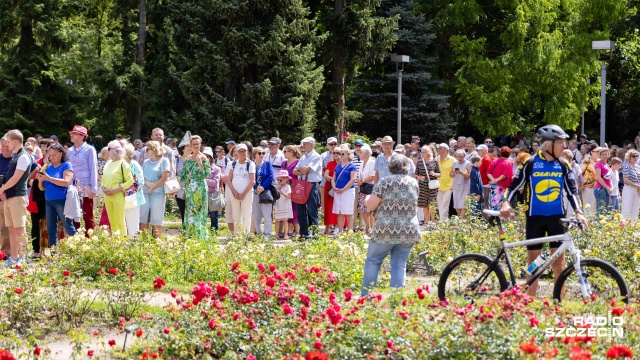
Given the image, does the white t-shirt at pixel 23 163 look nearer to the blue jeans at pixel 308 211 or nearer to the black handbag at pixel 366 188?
the blue jeans at pixel 308 211

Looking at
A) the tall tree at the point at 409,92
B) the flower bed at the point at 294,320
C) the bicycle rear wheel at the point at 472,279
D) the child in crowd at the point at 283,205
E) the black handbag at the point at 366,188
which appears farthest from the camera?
the tall tree at the point at 409,92

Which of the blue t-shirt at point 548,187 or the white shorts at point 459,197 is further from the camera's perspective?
the white shorts at point 459,197

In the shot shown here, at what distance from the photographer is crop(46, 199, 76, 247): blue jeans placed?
44.7 feet

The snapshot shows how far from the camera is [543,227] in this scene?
8.91 m

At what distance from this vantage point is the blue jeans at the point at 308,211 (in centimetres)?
1683

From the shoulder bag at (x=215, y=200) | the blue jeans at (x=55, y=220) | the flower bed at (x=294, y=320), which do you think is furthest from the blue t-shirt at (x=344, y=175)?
the flower bed at (x=294, y=320)

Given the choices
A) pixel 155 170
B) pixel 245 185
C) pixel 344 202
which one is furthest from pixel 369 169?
pixel 155 170

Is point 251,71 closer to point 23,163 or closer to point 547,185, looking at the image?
point 23,163

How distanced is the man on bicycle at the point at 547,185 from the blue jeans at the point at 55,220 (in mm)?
7091

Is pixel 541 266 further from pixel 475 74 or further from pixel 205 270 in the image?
pixel 475 74

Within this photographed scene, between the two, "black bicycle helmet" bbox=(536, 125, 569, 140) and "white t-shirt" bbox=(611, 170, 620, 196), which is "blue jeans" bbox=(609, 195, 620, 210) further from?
"black bicycle helmet" bbox=(536, 125, 569, 140)

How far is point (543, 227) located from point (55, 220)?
7510mm

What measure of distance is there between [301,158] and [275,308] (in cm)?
941

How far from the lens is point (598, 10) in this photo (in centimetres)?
4303
